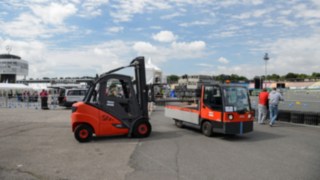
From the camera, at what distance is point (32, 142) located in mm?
9570

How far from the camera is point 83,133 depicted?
9.60 metres

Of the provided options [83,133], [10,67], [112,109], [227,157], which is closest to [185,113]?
[112,109]

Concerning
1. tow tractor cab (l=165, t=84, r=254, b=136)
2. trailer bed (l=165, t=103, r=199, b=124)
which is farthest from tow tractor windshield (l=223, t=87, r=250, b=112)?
trailer bed (l=165, t=103, r=199, b=124)

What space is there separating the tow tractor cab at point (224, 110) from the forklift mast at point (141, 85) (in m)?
2.17

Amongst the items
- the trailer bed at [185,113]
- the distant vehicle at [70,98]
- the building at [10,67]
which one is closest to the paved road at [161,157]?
the trailer bed at [185,113]

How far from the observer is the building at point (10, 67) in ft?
396

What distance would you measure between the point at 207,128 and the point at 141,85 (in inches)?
115

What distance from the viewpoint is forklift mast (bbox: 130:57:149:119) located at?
420 inches

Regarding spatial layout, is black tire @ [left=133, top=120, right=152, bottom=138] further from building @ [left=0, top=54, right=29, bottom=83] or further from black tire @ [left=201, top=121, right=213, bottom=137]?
building @ [left=0, top=54, right=29, bottom=83]

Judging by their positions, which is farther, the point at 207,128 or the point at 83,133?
the point at 207,128

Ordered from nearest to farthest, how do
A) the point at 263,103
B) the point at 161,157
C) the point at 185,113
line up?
1. the point at 161,157
2. the point at 185,113
3. the point at 263,103

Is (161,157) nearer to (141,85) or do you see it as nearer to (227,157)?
(227,157)

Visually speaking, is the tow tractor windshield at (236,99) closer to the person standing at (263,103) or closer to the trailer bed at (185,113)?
the trailer bed at (185,113)

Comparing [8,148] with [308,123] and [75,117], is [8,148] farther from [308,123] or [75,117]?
[308,123]
